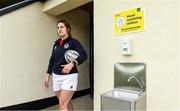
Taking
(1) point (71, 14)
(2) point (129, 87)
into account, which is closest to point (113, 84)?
(2) point (129, 87)

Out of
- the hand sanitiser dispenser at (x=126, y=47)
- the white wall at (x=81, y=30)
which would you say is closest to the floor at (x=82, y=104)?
the white wall at (x=81, y=30)

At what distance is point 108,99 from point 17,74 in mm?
1782

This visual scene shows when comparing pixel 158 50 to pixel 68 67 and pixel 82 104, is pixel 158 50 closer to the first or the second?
pixel 68 67

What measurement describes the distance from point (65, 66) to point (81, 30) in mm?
2061

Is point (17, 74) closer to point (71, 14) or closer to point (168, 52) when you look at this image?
point (71, 14)

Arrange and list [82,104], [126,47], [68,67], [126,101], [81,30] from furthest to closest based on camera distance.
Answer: [81,30] → [82,104] → [68,67] → [126,47] → [126,101]

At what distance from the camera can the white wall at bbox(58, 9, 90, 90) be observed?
12.8ft

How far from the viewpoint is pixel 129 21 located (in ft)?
6.05

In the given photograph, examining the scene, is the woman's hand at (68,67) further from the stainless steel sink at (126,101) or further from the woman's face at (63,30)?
the stainless steel sink at (126,101)

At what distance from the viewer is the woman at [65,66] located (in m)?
2.17

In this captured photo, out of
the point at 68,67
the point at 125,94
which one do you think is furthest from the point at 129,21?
the point at 68,67

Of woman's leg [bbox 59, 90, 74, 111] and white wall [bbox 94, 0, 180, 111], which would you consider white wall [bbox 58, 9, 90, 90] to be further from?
white wall [bbox 94, 0, 180, 111]

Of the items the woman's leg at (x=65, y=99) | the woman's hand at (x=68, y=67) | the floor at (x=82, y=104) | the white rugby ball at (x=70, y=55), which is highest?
the white rugby ball at (x=70, y=55)

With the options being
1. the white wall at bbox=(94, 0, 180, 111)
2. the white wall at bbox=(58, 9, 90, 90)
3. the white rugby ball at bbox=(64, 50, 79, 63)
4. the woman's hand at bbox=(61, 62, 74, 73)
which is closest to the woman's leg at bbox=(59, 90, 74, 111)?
the woman's hand at bbox=(61, 62, 74, 73)
